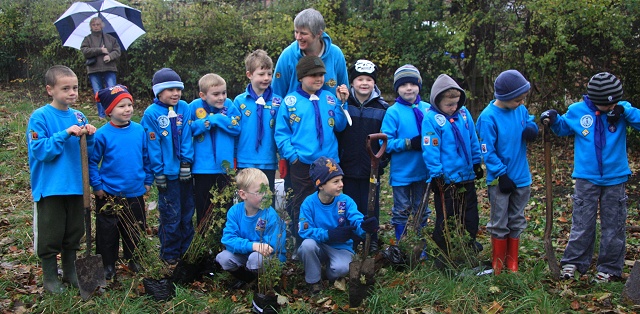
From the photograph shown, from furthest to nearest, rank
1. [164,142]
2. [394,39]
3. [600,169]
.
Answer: [394,39]
[164,142]
[600,169]

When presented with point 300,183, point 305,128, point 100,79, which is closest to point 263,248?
point 300,183

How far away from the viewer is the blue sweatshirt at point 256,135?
5.57 meters

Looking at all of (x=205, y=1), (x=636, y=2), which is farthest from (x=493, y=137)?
(x=205, y=1)

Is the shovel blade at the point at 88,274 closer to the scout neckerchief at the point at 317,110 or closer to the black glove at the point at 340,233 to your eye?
the black glove at the point at 340,233

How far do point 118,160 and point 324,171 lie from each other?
1.76m

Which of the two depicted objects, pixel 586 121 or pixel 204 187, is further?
pixel 204 187

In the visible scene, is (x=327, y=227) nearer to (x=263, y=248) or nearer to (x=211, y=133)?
(x=263, y=248)

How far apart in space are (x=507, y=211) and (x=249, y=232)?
2.16 meters

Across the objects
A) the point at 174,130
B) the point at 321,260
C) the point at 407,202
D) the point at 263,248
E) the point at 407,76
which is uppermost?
the point at 407,76

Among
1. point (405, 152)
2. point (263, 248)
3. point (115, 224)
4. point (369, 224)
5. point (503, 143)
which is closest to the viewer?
point (369, 224)

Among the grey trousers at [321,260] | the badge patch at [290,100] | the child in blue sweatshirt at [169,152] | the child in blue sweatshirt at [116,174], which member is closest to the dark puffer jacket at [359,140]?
the badge patch at [290,100]

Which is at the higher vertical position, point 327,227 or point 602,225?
point 327,227

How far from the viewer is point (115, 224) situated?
203 inches

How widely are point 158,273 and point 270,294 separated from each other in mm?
955
